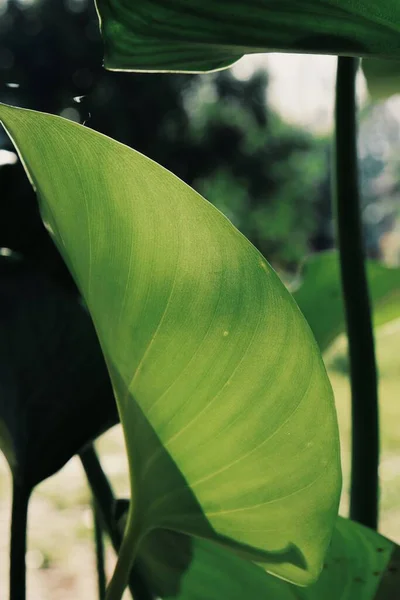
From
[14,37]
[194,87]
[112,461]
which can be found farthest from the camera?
[194,87]

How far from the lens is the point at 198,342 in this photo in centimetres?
18

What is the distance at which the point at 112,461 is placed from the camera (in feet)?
9.30

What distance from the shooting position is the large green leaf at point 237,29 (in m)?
0.18

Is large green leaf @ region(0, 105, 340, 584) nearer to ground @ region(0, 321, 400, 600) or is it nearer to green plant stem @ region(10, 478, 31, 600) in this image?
green plant stem @ region(10, 478, 31, 600)

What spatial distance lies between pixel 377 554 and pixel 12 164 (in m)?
0.20

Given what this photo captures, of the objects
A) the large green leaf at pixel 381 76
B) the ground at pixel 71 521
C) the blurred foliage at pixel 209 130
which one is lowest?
the ground at pixel 71 521

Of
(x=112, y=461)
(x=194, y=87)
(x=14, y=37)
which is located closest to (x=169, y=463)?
(x=112, y=461)

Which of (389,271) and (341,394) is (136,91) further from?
(389,271)

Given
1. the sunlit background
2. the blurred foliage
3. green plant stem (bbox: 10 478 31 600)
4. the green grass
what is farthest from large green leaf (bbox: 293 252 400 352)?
the blurred foliage

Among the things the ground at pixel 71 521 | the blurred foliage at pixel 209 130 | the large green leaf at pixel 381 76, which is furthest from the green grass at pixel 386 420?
the blurred foliage at pixel 209 130

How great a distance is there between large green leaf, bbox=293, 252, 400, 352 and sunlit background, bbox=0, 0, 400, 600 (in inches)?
54.0

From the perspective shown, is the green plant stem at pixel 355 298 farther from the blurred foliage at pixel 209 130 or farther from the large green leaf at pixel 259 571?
the blurred foliage at pixel 209 130

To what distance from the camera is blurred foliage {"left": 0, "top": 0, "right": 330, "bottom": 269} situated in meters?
4.74

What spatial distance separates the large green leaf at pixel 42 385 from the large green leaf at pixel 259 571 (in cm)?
5
